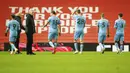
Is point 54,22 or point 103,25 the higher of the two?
point 54,22

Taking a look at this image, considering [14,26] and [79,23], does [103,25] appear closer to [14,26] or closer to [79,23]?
[79,23]

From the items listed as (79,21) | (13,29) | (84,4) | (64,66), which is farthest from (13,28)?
(84,4)

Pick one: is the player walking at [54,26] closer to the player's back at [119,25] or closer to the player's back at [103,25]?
the player's back at [103,25]

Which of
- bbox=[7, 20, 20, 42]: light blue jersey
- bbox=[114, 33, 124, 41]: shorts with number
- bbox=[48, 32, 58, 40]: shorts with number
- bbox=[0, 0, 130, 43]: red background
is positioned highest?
bbox=[0, 0, 130, 43]: red background

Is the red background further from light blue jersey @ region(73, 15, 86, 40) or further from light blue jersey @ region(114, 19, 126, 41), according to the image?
light blue jersey @ region(73, 15, 86, 40)

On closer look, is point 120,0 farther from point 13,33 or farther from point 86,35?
point 13,33

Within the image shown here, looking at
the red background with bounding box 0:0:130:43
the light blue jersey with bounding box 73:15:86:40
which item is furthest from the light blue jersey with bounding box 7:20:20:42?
the red background with bounding box 0:0:130:43

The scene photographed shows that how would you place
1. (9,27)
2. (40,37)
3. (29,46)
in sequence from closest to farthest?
(29,46), (9,27), (40,37)

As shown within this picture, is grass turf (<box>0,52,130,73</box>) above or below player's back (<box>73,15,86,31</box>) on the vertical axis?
below

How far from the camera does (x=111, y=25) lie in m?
31.0

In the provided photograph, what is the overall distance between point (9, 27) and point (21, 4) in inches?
440

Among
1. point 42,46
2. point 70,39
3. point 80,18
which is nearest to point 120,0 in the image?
point 70,39

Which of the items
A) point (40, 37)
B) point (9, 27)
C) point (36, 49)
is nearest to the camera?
point (9, 27)

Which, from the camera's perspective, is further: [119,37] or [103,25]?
[119,37]
